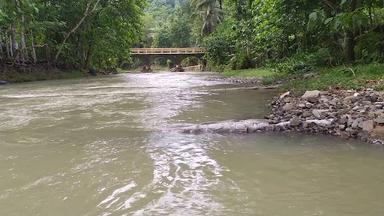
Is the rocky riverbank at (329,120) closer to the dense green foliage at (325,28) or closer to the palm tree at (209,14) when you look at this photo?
the dense green foliage at (325,28)

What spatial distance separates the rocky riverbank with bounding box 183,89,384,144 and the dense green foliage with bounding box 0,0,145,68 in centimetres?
1774

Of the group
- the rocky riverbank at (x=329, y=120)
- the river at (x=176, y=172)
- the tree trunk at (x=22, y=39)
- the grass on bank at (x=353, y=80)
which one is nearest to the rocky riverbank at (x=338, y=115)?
the rocky riverbank at (x=329, y=120)

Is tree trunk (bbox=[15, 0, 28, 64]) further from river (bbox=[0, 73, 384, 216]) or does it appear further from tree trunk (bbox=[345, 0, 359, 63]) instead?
river (bbox=[0, 73, 384, 216])

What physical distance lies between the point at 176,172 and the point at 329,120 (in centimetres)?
303

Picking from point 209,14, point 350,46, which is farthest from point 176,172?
point 209,14

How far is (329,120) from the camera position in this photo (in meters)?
6.50

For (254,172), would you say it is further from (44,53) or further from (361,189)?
(44,53)

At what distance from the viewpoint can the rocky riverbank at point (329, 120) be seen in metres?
5.94

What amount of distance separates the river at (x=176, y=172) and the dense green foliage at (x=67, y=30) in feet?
56.9

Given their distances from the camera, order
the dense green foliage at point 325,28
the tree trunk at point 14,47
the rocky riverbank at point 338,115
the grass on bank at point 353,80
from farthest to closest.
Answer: the tree trunk at point 14,47 < the dense green foliage at point 325,28 < the grass on bank at point 353,80 < the rocky riverbank at point 338,115

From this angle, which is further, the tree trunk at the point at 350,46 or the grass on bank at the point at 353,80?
the tree trunk at the point at 350,46

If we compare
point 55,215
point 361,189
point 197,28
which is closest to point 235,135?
point 361,189

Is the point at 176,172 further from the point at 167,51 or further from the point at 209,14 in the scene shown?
the point at 167,51

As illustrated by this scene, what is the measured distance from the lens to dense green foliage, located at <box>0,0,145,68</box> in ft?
77.0
